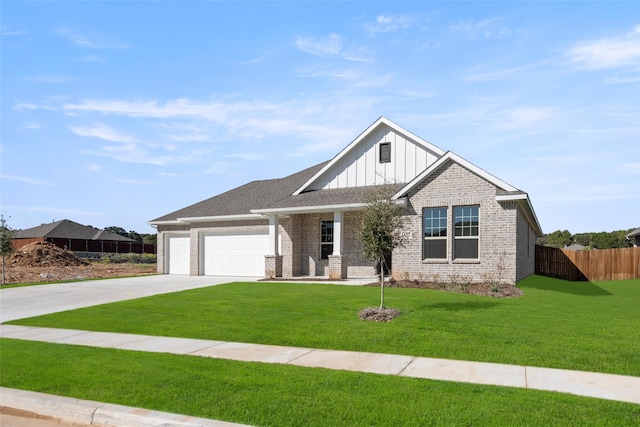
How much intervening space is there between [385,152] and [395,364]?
15954mm

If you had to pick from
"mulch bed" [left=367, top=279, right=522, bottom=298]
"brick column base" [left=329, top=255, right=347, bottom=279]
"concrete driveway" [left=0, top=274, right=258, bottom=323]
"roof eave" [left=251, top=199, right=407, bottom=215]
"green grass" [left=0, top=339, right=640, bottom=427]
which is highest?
"roof eave" [left=251, top=199, right=407, bottom=215]

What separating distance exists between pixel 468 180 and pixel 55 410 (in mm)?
15256

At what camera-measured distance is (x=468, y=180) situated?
18.5m

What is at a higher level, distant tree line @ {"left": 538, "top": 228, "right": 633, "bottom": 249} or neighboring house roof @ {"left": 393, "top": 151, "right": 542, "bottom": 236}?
neighboring house roof @ {"left": 393, "top": 151, "right": 542, "bottom": 236}

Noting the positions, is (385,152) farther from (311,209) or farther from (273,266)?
(273,266)

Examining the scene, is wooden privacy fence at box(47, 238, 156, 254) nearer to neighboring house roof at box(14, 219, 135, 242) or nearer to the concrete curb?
neighboring house roof at box(14, 219, 135, 242)

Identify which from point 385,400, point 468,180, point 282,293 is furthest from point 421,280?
point 385,400

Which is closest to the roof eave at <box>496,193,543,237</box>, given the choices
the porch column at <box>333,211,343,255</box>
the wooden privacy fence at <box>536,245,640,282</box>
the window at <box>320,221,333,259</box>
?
the porch column at <box>333,211,343,255</box>

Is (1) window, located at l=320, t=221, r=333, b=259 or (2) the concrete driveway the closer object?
(2) the concrete driveway

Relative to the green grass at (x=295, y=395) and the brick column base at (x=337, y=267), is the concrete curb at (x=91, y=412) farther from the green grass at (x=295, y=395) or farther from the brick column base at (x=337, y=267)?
the brick column base at (x=337, y=267)

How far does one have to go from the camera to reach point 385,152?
2328 cm

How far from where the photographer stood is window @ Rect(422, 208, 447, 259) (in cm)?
1902

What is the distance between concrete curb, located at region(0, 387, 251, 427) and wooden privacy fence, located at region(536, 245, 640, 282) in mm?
29956

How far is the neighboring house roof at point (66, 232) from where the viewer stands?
5759 centimetres
